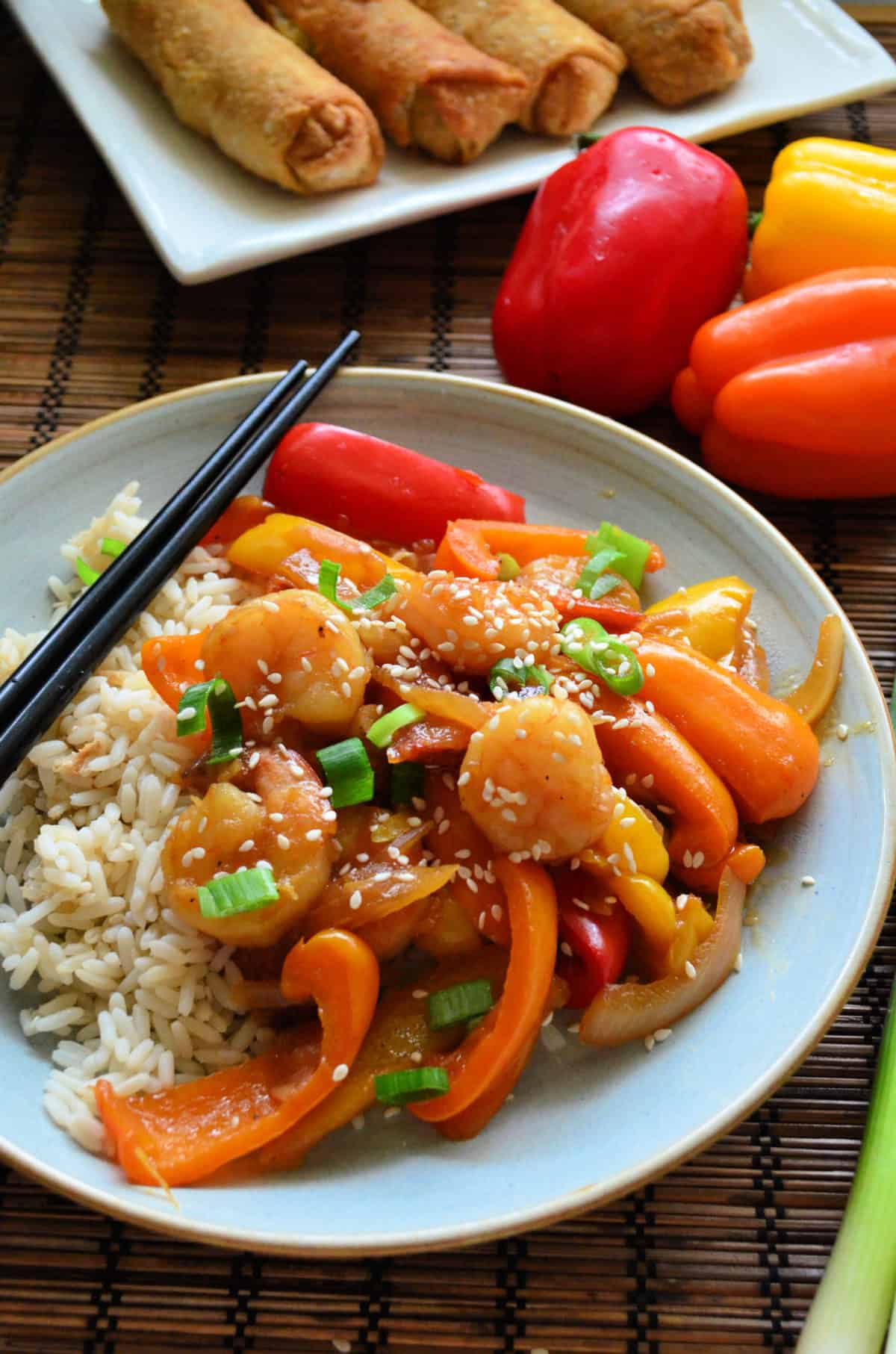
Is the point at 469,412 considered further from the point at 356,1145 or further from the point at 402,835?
the point at 356,1145

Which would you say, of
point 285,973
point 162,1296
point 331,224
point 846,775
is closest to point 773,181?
point 331,224

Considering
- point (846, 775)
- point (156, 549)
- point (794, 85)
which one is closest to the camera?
point (846, 775)

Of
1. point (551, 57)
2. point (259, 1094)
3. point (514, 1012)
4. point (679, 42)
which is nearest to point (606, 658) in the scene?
point (514, 1012)

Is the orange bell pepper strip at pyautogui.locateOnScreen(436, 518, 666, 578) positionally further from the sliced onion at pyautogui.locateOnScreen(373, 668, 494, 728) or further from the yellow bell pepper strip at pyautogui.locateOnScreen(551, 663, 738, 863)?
the yellow bell pepper strip at pyautogui.locateOnScreen(551, 663, 738, 863)

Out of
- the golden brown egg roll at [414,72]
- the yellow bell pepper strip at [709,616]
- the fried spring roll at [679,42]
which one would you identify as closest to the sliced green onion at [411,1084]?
the yellow bell pepper strip at [709,616]

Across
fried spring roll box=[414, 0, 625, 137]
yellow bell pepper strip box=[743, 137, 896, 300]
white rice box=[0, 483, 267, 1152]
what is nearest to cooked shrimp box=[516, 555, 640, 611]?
white rice box=[0, 483, 267, 1152]

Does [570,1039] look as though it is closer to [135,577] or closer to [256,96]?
[135,577]
